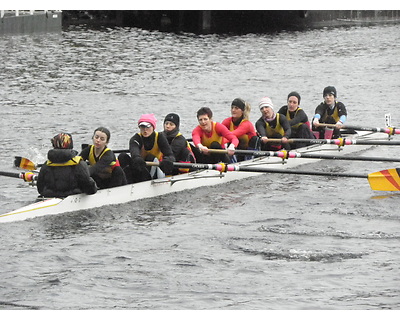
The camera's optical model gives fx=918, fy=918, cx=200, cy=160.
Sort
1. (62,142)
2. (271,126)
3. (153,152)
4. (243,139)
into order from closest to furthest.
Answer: (62,142) < (153,152) < (243,139) < (271,126)

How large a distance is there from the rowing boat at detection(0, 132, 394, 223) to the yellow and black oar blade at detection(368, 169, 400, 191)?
2386 mm

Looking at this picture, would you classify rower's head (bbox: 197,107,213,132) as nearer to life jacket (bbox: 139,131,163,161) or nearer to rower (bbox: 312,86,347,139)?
life jacket (bbox: 139,131,163,161)

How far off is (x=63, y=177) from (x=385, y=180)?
6.79 metres

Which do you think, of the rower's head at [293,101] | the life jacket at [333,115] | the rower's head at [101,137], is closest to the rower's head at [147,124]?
the rower's head at [101,137]

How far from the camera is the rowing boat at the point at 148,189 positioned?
15469 millimetres

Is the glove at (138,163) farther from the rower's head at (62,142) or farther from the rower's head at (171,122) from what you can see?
the rower's head at (62,142)

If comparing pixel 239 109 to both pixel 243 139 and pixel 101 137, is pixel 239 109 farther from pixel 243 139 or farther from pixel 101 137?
pixel 101 137

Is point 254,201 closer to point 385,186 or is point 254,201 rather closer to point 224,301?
point 385,186

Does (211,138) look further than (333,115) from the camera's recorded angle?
No

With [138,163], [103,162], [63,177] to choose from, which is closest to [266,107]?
[138,163]

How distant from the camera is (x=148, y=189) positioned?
687 inches

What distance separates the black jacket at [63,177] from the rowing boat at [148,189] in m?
0.15

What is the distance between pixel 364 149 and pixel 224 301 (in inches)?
510

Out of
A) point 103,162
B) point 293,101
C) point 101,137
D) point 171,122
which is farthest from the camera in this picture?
point 293,101
